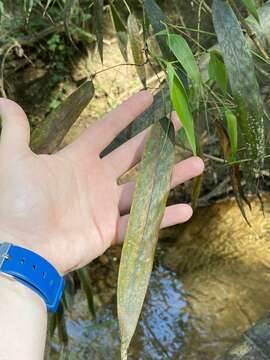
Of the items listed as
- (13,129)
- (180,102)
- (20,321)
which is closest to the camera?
(180,102)

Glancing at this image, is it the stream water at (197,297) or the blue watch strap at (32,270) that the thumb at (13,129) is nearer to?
the blue watch strap at (32,270)

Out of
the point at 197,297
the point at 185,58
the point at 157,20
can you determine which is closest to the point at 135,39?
the point at 157,20

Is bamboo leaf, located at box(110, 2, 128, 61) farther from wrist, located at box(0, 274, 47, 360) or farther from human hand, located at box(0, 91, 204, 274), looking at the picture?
wrist, located at box(0, 274, 47, 360)

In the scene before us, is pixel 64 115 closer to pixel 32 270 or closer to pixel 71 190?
pixel 71 190

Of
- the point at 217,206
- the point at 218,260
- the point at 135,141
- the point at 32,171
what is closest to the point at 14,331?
the point at 32,171

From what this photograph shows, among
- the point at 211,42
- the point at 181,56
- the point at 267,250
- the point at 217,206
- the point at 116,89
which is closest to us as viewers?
the point at 181,56

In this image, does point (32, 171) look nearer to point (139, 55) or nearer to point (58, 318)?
point (139, 55)
